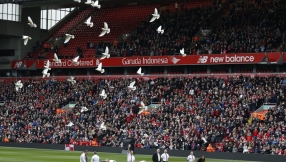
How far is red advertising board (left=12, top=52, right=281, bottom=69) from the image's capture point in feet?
186

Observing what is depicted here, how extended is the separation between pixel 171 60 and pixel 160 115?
9389 millimetres

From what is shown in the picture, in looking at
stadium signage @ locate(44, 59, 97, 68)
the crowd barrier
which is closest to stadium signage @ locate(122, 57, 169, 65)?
stadium signage @ locate(44, 59, 97, 68)

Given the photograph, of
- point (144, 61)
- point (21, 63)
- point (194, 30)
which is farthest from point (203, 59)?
point (21, 63)

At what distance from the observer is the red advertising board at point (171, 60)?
5678 cm

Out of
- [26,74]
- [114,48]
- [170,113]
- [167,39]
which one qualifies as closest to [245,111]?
[170,113]

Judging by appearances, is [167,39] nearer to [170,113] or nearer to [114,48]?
[114,48]

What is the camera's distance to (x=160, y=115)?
179 ft

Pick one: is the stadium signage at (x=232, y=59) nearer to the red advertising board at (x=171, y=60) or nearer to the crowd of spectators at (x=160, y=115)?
the red advertising board at (x=171, y=60)

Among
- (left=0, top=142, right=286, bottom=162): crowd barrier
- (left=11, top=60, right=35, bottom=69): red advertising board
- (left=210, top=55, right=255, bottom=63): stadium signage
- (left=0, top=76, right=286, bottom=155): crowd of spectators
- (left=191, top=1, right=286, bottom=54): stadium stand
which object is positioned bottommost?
(left=0, top=142, right=286, bottom=162): crowd barrier

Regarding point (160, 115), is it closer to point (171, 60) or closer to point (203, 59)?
point (203, 59)

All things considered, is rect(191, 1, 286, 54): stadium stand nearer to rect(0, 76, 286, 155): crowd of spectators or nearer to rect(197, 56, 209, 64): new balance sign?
rect(197, 56, 209, 64): new balance sign

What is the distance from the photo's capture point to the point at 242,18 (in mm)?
61281

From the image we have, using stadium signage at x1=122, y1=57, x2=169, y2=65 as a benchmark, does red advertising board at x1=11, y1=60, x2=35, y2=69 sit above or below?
above

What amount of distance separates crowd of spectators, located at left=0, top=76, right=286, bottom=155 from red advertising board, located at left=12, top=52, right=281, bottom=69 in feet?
7.19
